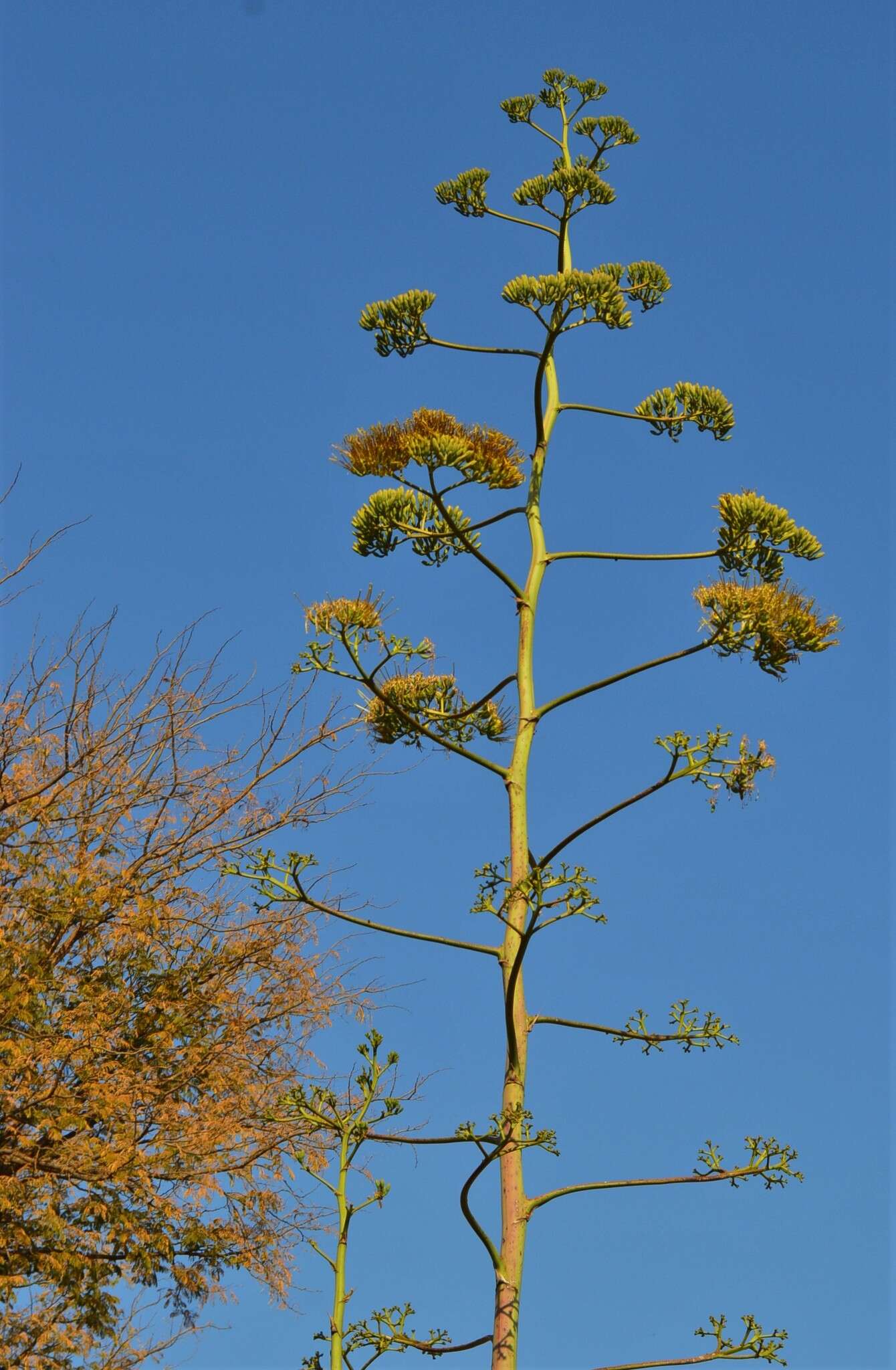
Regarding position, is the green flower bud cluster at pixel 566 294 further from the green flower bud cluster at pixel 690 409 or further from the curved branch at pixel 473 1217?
the curved branch at pixel 473 1217

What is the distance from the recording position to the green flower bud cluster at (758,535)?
19.8 feet

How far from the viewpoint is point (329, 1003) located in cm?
1084

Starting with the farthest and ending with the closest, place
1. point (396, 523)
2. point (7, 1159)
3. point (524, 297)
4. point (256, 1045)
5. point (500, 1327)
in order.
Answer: point (256, 1045), point (7, 1159), point (524, 297), point (396, 523), point (500, 1327)

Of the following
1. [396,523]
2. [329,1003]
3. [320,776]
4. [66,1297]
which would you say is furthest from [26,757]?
[396,523]

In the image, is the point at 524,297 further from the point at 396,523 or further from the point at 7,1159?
the point at 7,1159

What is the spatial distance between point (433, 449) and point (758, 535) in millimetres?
1367

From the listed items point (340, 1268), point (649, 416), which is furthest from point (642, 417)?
A: point (340, 1268)

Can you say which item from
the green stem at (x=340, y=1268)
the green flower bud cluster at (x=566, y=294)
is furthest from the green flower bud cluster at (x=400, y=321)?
the green stem at (x=340, y=1268)

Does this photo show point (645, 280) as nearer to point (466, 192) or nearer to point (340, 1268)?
point (466, 192)

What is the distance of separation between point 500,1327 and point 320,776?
21.0 ft

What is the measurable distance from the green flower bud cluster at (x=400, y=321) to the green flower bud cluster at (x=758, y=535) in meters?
1.78

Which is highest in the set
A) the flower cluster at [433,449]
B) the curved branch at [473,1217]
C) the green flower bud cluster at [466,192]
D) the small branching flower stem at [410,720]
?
the green flower bud cluster at [466,192]

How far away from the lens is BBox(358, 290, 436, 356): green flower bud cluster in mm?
6938

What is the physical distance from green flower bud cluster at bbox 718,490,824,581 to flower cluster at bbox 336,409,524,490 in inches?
38.8
